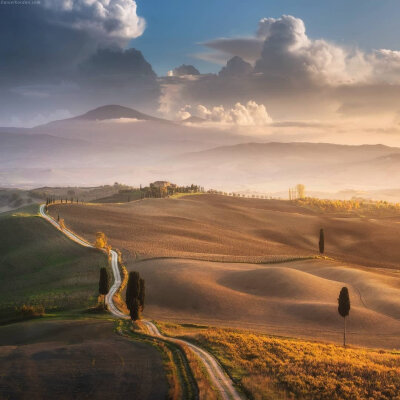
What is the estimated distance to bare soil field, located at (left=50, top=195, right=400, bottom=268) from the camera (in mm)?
92894

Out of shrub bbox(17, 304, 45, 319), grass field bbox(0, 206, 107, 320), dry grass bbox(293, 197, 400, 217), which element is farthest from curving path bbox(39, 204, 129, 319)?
dry grass bbox(293, 197, 400, 217)

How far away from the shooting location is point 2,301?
5738 cm

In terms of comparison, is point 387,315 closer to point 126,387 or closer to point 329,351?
point 329,351

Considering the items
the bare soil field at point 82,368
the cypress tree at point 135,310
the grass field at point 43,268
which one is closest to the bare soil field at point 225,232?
the grass field at point 43,268

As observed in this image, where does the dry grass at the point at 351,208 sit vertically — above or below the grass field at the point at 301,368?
above

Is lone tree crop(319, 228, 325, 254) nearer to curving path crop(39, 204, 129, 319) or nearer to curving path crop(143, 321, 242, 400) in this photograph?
curving path crop(39, 204, 129, 319)

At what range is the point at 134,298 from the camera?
44.7m

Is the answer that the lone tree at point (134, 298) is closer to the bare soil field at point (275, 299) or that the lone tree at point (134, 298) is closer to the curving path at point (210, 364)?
the curving path at point (210, 364)

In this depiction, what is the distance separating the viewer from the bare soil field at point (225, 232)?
92894 millimetres

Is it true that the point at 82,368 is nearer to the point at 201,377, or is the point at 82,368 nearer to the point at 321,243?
the point at 201,377

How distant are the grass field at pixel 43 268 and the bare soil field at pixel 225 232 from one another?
834cm

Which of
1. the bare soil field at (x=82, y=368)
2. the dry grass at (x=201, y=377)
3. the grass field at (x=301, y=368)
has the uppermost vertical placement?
the bare soil field at (x=82, y=368)

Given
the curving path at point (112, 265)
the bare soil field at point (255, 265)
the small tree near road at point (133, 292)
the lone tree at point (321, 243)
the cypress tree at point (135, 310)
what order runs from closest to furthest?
the cypress tree at point (135, 310) < the small tree near road at point (133, 292) < the bare soil field at point (255, 265) < the curving path at point (112, 265) < the lone tree at point (321, 243)

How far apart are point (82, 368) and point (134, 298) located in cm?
1678
